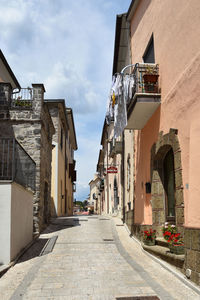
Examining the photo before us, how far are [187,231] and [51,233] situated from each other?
7.37 metres

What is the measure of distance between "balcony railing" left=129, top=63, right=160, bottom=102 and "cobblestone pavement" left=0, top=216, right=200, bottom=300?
473 centimetres

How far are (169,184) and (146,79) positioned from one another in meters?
3.06

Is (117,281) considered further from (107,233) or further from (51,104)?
(51,104)

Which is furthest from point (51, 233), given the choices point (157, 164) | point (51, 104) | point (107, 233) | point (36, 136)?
point (51, 104)

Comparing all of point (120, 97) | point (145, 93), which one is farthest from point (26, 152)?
point (145, 93)

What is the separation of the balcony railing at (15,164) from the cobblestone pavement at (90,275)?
221 centimetres

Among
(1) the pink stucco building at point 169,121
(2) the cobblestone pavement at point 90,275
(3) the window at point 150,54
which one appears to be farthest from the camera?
(3) the window at point 150,54

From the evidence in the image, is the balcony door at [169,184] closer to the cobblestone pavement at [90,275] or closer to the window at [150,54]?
the cobblestone pavement at [90,275]

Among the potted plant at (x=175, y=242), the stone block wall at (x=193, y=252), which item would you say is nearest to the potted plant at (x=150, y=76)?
the potted plant at (x=175, y=242)

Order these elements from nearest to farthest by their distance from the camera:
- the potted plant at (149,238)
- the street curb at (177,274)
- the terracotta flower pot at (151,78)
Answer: the street curb at (177,274) < the potted plant at (149,238) < the terracotta flower pot at (151,78)

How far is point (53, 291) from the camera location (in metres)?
5.63

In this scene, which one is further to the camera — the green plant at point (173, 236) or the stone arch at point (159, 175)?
the stone arch at point (159, 175)

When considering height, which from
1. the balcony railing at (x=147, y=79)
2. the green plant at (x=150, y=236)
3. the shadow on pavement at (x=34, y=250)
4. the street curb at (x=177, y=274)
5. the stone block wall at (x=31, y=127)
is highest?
the balcony railing at (x=147, y=79)

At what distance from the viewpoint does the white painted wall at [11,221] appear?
7621 millimetres
